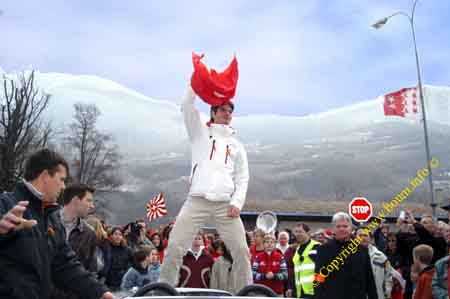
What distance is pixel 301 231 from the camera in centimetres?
1023

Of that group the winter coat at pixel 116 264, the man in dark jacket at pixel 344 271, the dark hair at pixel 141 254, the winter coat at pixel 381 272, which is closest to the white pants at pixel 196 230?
the man in dark jacket at pixel 344 271

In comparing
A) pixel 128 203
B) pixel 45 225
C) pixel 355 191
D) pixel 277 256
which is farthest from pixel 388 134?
pixel 45 225

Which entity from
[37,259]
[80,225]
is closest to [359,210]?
[80,225]

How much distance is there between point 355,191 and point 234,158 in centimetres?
6498

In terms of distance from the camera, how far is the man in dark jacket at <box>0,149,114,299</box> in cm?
395

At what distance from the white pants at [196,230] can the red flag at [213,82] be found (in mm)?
1035

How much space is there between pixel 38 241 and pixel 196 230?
266 cm

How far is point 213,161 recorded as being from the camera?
6.63 metres

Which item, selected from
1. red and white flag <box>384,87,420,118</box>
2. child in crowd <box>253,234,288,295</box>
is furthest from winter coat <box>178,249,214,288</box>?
red and white flag <box>384,87,420,118</box>

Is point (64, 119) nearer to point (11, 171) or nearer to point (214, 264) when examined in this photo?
point (11, 171)

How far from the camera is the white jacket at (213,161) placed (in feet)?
21.5

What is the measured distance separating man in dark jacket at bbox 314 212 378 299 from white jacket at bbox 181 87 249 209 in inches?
70.1

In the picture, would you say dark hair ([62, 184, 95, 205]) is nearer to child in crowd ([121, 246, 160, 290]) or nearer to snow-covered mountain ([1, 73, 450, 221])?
child in crowd ([121, 246, 160, 290])

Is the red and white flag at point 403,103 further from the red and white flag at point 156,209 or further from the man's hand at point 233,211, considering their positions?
the man's hand at point 233,211
